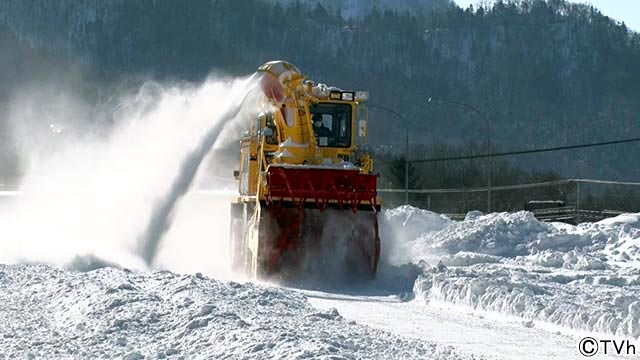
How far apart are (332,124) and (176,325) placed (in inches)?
417

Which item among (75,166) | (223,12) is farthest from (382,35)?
(75,166)

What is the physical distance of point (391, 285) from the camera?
19.5m

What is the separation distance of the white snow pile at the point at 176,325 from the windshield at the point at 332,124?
20.1 feet

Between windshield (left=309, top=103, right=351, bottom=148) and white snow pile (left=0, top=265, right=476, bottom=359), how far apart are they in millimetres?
6139

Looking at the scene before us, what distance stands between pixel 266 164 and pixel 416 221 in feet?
30.3

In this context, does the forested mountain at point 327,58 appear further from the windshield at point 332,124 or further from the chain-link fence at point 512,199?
the windshield at point 332,124

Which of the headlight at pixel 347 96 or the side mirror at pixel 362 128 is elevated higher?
the headlight at pixel 347 96

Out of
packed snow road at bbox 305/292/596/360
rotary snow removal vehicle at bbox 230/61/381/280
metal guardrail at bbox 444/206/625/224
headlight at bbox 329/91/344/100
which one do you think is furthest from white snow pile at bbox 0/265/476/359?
metal guardrail at bbox 444/206/625/224

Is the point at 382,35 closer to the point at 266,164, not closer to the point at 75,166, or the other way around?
the point at 75,166

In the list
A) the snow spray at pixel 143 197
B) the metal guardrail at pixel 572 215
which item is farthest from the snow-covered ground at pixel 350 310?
the metal guardrail at pixel 572 215

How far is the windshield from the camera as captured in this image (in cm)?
2170

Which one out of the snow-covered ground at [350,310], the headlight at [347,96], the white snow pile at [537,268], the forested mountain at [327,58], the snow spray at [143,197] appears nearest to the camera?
the snow-covered ground at [350,310]

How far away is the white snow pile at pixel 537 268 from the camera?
1443cm

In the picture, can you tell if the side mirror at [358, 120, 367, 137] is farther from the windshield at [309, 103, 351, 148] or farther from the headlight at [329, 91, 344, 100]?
the headlight at [329, 91, 344, 100]
